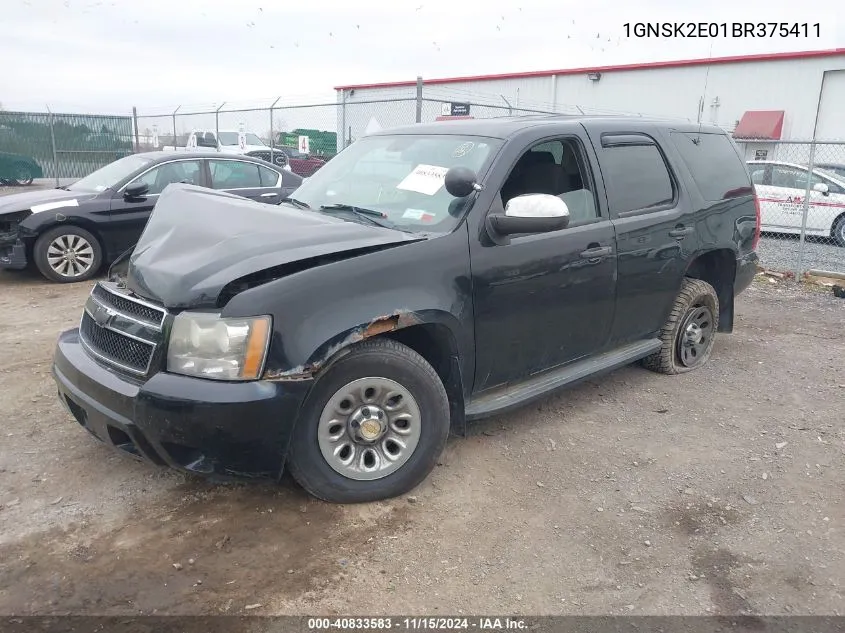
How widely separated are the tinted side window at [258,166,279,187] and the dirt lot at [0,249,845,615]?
4982 mm

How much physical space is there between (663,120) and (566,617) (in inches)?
145

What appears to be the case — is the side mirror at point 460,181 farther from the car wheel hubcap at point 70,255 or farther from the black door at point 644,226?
the car wheel hubcap at point 70,255

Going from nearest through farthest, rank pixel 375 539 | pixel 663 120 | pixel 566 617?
pixel 566 617, pixel 375 539, pixel 663 120

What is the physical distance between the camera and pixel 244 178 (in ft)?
28.8

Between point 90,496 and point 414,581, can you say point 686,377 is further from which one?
point 90,496

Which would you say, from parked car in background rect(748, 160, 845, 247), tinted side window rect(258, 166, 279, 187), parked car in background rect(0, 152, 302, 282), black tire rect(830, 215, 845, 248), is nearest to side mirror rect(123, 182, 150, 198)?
parked car in background rect(0, 152, 302, 282)

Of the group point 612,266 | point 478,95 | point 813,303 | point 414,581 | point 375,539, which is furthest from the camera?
point 478,95

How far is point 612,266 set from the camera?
4.07 metres

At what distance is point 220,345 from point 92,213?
590cm

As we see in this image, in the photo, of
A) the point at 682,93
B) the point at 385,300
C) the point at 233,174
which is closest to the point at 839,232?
the point at 233,174

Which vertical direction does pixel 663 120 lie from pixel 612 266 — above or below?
above

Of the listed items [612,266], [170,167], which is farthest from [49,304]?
[612,266]

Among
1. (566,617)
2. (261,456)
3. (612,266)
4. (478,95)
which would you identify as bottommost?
(566,617)

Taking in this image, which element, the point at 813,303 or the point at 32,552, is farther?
the point at 813,303
